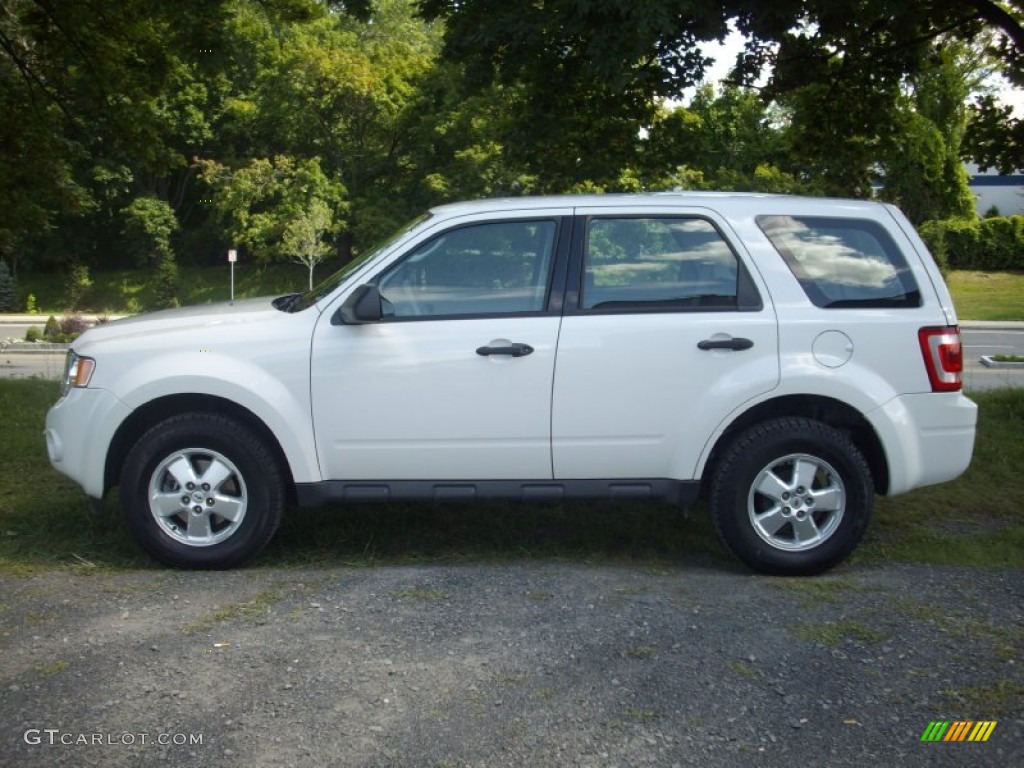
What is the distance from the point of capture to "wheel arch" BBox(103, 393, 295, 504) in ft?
17.7

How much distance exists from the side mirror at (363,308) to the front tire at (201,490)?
0.79 metres

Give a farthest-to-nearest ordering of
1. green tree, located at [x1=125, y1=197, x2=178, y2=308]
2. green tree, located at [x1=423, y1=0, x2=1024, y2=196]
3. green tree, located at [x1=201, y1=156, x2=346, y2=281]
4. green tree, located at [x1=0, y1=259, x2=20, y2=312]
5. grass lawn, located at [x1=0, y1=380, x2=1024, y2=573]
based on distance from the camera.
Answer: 1. green tree, located at [x1=125, y1=197, x2=178, y2=308]
2. green tree, located at [x1=0, y1=259, x2=20, y2=312]
3. green tree, located at [x1=201, y1=156, x2=346, y2=281]
4. green tree, located at [x1=423, y1=0, x2=1024, y2=196]
5. grass lawn, located at [x1=0, y1=380, x2=1024, y2=573]

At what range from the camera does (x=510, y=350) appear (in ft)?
17.3

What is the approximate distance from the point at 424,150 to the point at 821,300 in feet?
127

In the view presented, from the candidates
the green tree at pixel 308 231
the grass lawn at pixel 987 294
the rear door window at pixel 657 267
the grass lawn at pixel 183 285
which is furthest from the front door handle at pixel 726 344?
the grass lawn at pixel 183 285

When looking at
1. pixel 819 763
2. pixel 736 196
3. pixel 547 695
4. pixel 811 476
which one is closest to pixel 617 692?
pixel 547 695

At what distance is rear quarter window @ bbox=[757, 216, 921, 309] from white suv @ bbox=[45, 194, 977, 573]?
0.01m

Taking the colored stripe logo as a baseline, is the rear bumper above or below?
above

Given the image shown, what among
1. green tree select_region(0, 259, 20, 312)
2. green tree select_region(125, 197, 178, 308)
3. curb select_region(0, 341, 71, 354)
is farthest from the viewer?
green tree select_region(125, 197, 178, 308)

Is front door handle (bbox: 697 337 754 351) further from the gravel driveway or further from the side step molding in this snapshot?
the gravel driveway

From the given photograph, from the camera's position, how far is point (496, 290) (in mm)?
5438

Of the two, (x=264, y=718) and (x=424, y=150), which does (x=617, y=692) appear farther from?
(x=424, y=150)

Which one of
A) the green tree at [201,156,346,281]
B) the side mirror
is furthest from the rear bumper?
the green tree at [201,156,346,281]

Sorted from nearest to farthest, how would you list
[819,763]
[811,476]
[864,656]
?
[819,763] < [864,656] < [811,476]
